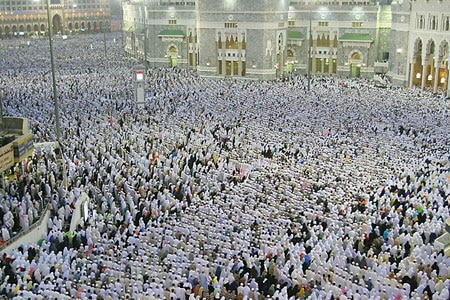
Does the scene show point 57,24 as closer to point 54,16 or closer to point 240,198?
point 54,16

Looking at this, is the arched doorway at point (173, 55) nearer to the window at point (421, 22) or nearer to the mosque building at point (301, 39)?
the mosque building at point (301, 39)

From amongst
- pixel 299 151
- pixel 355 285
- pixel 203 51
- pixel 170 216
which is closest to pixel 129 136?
pixel 299 151

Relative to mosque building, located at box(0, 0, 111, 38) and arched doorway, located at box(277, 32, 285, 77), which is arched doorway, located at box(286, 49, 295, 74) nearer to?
arched doorway, located at box(277, 32, 285, 77)

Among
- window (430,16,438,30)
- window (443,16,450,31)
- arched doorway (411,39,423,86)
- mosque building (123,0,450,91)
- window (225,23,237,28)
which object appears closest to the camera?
window (443,16,450,31)

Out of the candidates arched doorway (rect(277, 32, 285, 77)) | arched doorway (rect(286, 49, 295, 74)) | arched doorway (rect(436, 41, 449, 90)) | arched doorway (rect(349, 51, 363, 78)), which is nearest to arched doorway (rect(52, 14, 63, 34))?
arched doorway (rect(286, 49, 295, 74))

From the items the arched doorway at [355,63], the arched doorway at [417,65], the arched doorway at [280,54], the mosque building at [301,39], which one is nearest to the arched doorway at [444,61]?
the mosque building at [301,39]

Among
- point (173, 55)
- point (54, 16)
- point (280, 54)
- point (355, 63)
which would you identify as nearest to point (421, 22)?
point (355, 63)
